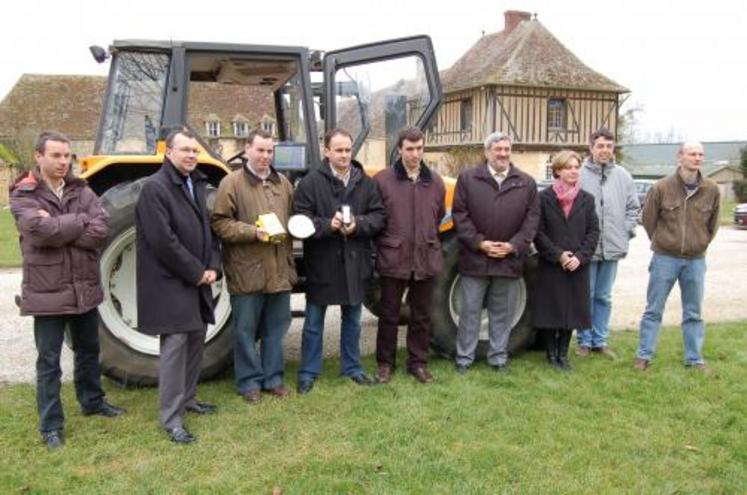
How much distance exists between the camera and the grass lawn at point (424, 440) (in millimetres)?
3496

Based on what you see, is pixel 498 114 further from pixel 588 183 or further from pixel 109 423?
pixel 109 423

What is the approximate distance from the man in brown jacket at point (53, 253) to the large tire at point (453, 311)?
8.32ft

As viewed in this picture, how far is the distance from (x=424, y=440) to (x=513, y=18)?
2769cm

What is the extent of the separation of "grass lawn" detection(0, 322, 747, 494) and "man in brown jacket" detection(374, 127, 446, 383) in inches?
20.2

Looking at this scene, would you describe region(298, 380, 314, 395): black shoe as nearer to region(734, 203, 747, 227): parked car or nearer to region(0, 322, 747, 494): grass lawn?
region(0, 322, 747, 494): grass lawn

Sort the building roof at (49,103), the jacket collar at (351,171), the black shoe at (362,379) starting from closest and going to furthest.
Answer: the jacket collar at (351,171), the black shoe at (362,379), the building roof at (49,103)

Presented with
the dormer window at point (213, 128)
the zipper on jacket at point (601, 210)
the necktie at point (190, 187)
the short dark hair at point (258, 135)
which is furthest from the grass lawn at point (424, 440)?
the dormer window at point (213, 128)

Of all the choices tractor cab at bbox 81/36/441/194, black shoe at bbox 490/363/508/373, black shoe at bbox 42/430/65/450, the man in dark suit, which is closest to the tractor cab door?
tractor cab at bbox 81/36/441/194

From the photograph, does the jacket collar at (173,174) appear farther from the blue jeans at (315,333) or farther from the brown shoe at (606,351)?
the brown shoe at (606,351)

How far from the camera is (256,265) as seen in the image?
448 centimetres

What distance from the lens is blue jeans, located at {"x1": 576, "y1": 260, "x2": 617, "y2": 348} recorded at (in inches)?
229

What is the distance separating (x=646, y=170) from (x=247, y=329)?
4903 centimetres

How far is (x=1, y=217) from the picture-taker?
23.6 m

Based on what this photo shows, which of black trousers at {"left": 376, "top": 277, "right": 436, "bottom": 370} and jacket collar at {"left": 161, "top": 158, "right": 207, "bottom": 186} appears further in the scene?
black trousers at {"left": 376, "top": 277, "right": 436, "bottom": 370}
